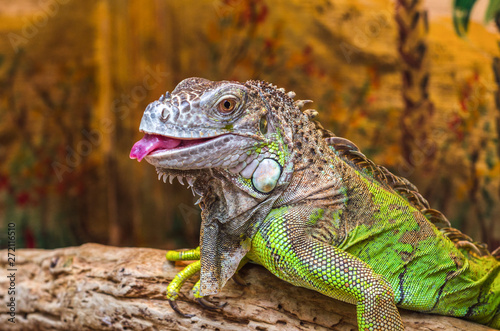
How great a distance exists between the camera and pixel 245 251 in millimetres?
2410

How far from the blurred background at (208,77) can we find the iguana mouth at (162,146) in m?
2.89

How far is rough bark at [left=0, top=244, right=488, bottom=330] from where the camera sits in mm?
2574

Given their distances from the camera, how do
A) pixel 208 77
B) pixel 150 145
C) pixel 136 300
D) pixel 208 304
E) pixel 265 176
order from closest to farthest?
pixel 150 145
pixel 265 176
pixel 208 304
pixel 136 300
pixel 208 77

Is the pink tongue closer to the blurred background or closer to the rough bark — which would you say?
the rough bark

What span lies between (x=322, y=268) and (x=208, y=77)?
3.54 meters

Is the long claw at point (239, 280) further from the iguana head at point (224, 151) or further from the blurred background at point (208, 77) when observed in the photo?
the blurred background at point (208, 77)

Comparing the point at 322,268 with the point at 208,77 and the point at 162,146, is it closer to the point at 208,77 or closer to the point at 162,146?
the point at 162,146

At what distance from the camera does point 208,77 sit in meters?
5.13

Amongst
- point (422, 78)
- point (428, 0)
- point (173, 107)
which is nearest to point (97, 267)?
point (173, 107)

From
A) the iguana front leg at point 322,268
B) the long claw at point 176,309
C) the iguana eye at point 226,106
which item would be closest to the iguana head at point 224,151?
the iguana eye at point 226,106

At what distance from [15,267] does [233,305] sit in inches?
89.2

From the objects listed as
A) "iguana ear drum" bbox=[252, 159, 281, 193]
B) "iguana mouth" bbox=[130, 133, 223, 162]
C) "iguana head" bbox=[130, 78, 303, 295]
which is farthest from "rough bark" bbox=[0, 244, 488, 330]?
"iguana mouth" bbox=[130, 133, 223, 162]

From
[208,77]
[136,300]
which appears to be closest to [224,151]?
[136,300]

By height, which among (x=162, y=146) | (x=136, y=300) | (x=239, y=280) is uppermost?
(x=162, y=146)
